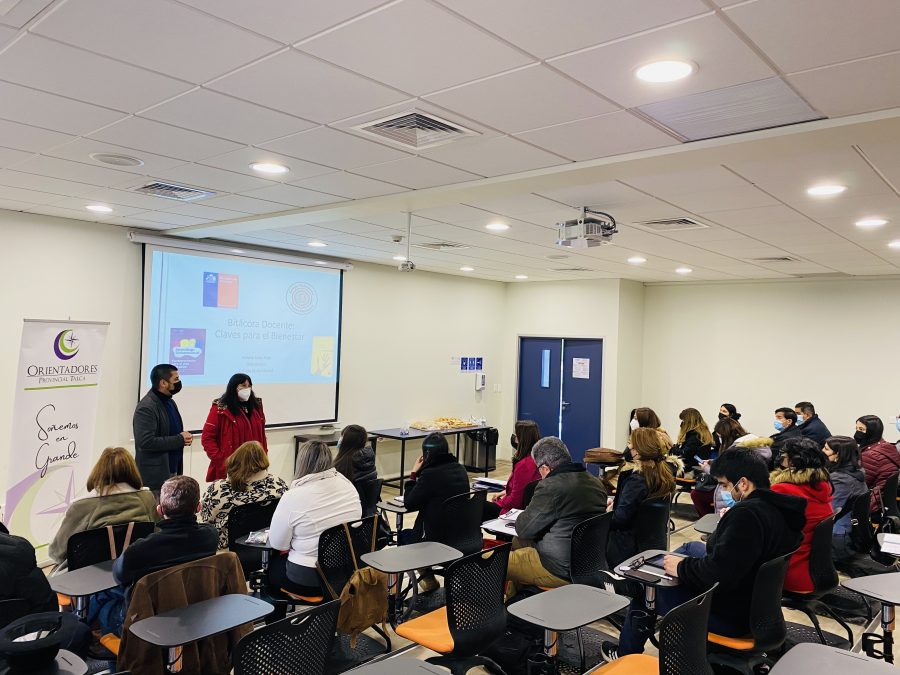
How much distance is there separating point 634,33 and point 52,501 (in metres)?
5.31

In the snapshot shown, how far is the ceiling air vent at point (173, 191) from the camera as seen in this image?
4.20m

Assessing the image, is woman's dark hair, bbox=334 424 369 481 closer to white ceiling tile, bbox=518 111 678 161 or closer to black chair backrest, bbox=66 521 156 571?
black chair backrest, bbox=66 521 156 571

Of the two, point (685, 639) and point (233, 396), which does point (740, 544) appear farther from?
point (233, 396)

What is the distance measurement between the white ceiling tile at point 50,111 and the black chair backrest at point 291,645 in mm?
2184

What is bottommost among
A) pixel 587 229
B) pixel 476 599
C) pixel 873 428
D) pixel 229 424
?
pixel 476 599

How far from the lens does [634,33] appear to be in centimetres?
191

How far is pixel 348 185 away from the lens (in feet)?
13.0

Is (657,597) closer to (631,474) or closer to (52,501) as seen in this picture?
(631,474)

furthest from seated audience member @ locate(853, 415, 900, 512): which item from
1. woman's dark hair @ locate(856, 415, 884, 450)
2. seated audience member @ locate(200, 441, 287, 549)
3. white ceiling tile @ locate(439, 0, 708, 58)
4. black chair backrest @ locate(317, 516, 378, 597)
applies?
white ceiling tile @ locate(439, 0, 708, 58)

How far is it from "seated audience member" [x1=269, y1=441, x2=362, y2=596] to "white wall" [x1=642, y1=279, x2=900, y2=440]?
6599 millimetres

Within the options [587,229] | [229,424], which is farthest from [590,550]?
[229,424]

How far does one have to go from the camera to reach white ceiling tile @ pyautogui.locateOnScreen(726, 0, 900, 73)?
172 centimetres

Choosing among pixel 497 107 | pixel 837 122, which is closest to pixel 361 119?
pixel 497 107

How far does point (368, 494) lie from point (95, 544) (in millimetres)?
1819
